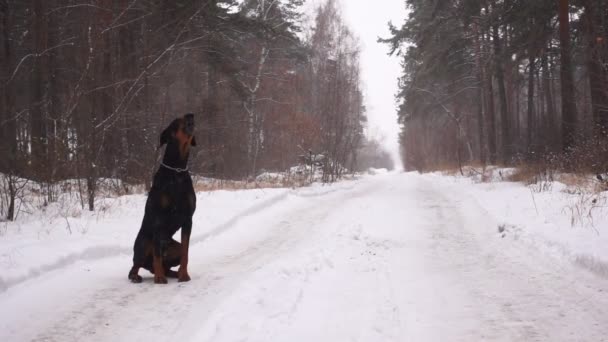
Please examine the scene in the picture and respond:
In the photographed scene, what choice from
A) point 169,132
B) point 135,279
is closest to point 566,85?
point 169,132

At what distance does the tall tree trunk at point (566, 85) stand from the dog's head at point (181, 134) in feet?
42.1

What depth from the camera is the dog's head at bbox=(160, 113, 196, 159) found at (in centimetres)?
448

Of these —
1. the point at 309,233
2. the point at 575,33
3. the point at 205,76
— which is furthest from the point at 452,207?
the point at 205,76

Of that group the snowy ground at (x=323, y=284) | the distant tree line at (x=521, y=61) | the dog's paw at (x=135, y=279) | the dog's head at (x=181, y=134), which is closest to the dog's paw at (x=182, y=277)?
the snowy ground at (x=323, y=284)

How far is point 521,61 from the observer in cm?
1791

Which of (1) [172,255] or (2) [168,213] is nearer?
(2) [168,213]

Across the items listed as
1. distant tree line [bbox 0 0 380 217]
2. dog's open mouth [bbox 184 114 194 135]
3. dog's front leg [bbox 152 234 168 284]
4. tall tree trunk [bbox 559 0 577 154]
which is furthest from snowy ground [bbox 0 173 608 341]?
tall tree trunk [bbox 559 0 577 154]

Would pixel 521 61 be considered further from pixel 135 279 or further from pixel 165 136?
pixel 135 279

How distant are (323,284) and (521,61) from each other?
17.5m

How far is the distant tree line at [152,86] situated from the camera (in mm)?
8688

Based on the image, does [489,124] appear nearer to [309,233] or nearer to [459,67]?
[459,67]

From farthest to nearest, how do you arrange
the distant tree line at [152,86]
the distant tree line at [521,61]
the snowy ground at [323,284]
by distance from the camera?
the distant tree line at [521,61], the distant tree line at [152,86], the snowy ground at [323,284]

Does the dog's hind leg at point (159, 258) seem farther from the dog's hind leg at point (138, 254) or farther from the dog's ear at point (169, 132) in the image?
the dog's ear at point (169, 132)

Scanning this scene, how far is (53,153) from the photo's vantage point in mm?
8258
